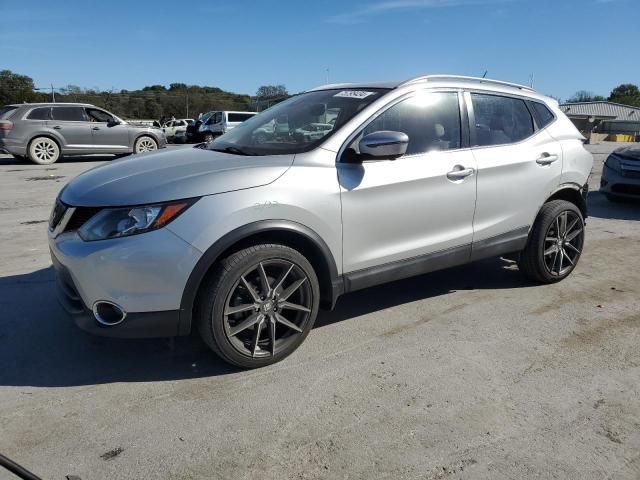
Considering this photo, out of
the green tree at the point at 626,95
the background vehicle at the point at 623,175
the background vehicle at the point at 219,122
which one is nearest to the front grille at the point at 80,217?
the background vehicle at the point at 623,175

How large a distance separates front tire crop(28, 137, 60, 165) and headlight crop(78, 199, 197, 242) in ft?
42.6

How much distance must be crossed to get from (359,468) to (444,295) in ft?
7.85

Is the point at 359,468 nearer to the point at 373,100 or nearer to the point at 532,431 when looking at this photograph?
the point at 532,431

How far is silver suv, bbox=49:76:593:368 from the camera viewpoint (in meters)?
2.85

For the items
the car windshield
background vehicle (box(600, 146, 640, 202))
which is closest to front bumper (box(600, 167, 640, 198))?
background vehicle (box(600, 146, 640, 202))

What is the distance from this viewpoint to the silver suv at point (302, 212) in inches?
112

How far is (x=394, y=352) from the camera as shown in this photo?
3.46 m

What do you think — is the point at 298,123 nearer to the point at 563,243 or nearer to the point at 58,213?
the point at 58,213

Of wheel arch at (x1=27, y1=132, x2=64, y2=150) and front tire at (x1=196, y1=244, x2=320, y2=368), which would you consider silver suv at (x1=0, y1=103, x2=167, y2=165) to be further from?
front tire at (x1=196, y1=244, x2=320, y2=368)

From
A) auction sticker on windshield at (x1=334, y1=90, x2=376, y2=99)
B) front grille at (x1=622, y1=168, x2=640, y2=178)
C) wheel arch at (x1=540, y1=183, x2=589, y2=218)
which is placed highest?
auction sticker on windshield at (x1=334, y1=90, x2=376, y2=99)

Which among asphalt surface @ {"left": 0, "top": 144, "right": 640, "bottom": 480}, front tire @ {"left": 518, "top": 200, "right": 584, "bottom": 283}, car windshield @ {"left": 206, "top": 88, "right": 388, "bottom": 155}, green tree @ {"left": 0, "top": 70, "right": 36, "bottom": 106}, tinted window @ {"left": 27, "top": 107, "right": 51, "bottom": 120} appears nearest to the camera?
asphalt surface @ {"left": 0, "top": 144, "right": 640, "bottom": 480}

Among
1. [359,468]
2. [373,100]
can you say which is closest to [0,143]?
[373,100]

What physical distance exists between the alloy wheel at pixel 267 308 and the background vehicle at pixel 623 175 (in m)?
7.34

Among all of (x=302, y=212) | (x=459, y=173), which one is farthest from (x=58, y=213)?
(x=459, y=173)
